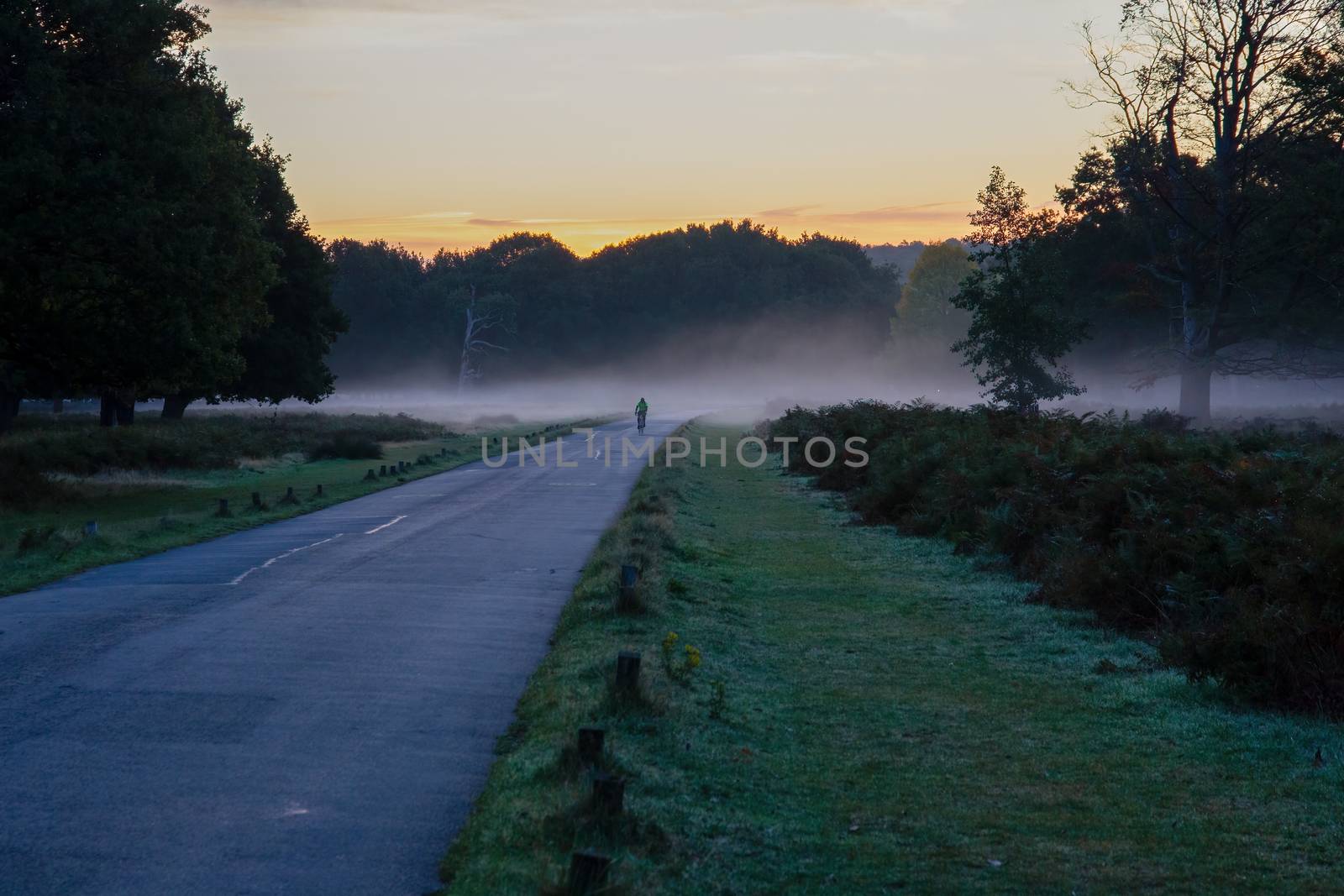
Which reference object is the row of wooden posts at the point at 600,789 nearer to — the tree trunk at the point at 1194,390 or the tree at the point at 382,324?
the tree trunk at the point at 1194,390

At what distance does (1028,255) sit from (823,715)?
1289 inches

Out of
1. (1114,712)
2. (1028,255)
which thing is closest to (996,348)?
(1028,255)

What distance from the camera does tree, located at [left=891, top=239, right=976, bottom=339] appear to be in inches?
4134

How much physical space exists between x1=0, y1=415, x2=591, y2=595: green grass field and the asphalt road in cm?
106

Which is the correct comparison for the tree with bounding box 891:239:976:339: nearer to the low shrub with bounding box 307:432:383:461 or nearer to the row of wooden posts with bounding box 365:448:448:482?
the low shrub with bounding box 307:432:383:461

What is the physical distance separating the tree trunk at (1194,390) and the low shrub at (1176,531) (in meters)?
25.2

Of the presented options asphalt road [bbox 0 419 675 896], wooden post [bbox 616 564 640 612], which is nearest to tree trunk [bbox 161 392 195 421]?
asphalt road [bbox 0 419 675 896]

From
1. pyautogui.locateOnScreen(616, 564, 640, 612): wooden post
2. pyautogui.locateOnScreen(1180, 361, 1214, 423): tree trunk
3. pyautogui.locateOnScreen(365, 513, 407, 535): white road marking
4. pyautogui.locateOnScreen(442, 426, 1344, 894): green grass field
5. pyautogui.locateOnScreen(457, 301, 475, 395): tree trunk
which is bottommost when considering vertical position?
pyautogui.locateOnScreen(365, 513, 407, 535): white road marking

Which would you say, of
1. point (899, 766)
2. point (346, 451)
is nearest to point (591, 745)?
point (899, 766)

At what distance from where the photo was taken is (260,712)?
8.57 meters

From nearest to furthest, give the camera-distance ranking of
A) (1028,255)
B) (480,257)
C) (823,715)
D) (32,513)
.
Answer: (823,715)
(32,513)
(1028,255)
(480,257)

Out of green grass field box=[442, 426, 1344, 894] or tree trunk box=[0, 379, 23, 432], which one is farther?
tree trunk box=[0, 379, 23, 432]

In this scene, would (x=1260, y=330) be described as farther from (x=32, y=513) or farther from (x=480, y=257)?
(x=480, y=257)

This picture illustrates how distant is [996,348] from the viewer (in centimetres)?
3969
